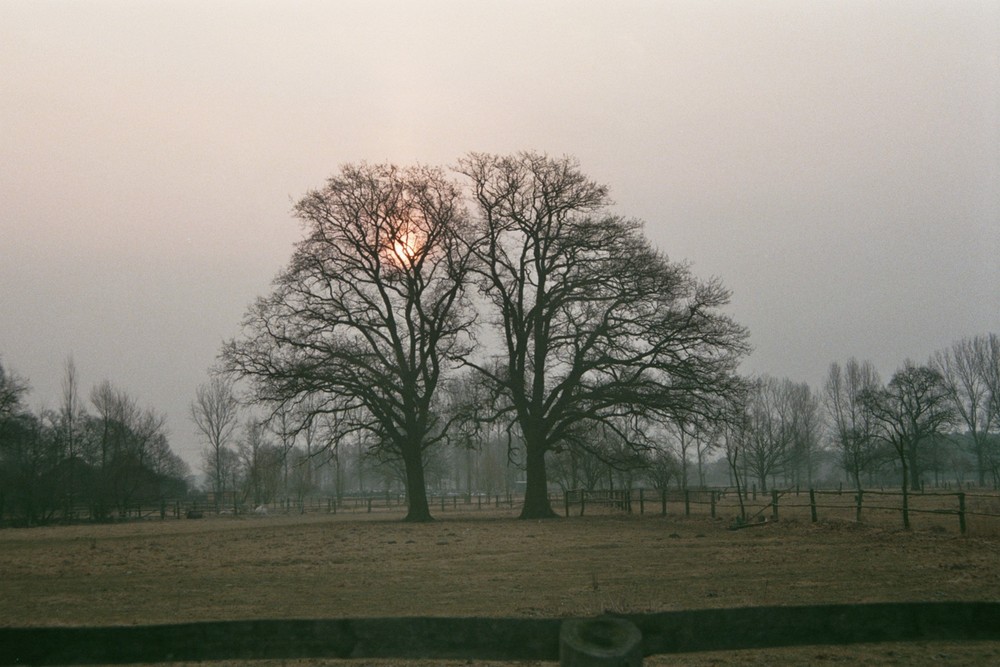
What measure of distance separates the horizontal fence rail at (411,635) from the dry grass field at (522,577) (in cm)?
274

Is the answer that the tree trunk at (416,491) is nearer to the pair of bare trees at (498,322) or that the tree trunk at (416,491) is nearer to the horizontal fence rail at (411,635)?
the pair of bare trees at (498,322)

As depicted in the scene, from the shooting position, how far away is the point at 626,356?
37.8 meters

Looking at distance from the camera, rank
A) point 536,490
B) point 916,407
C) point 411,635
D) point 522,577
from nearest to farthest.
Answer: point 411,635
point 522,577
point 536,490
point 916,407

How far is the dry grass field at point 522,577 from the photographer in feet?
37.8

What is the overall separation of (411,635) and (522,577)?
413 inches

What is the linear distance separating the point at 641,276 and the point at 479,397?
9.88 meters

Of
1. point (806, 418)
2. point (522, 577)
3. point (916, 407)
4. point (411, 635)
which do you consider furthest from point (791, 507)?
point (806, 418)

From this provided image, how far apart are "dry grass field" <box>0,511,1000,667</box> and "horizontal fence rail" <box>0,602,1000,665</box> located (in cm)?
274

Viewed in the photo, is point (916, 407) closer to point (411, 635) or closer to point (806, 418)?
point (806, 418)

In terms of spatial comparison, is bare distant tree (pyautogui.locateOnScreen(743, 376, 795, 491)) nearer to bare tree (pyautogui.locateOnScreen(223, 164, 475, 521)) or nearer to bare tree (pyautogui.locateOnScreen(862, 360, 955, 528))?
bare tree (pyautogui.locateOnScreen(862, 360, 955, 528))

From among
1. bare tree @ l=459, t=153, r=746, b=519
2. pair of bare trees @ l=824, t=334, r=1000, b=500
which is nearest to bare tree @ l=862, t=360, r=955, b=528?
pair of bare trees @ l=824, t=334, r=1000, b=500

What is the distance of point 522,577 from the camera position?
16.0 meters

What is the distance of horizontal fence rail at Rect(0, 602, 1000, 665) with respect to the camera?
5.64m

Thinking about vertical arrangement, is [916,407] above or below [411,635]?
above
